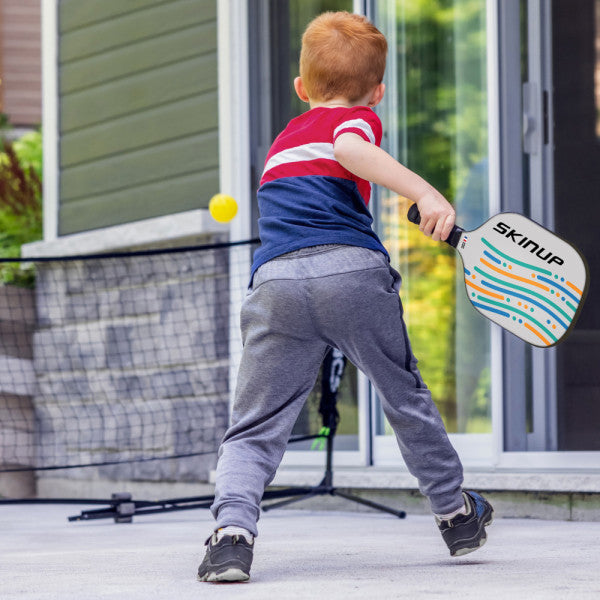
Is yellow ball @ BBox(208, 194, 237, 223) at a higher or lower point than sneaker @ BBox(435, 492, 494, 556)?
higher

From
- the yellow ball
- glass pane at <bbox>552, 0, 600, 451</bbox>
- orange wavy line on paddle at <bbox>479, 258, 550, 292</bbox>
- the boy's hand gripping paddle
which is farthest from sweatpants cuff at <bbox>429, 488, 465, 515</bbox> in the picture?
the yellow ball

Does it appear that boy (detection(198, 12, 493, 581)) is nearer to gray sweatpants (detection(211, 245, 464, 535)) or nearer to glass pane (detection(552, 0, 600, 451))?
gray sweatpants (detection(211, 245, 464, 535))

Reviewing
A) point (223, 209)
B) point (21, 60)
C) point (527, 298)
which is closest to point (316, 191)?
point (527, 298)

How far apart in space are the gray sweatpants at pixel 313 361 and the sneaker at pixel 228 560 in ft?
0.17

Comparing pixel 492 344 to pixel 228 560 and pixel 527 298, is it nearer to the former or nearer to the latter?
pixel 527 298

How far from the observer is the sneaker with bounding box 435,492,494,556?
2.95m

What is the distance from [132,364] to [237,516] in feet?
12.2

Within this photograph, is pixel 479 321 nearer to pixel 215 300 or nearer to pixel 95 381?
pixel 215 300

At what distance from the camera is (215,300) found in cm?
596

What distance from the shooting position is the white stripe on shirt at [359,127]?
9.23ft

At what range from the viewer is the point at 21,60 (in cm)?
1498

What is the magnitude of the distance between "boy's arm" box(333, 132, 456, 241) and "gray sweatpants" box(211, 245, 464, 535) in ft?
0.60

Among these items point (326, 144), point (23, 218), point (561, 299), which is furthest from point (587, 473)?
point (23, 218)

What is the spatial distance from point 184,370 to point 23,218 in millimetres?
2503
